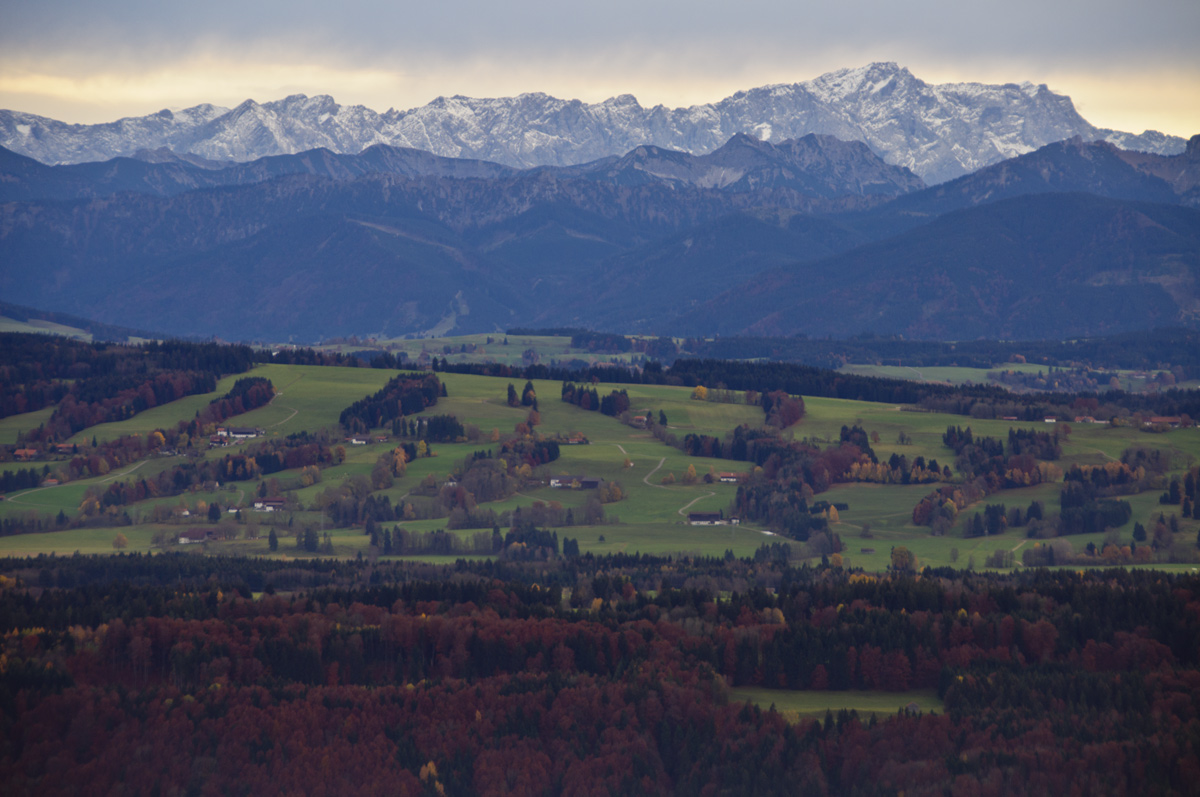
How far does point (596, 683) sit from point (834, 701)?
1655cm

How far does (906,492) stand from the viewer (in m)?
184

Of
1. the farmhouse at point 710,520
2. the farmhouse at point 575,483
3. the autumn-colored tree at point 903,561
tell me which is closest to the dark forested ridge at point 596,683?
the autumn-colored tree at point 903,561

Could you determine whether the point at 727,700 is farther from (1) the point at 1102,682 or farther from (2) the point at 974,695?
(1) the point at 1102,682

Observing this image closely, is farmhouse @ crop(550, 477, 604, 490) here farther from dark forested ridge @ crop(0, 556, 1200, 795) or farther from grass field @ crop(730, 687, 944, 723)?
grass field @ crop(730, 687, 944, 723)

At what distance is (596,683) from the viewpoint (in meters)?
92.8

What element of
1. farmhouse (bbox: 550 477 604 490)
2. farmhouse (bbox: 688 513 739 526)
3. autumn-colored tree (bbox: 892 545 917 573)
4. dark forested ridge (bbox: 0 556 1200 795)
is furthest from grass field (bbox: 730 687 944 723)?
farmhouse (bbox: 550 477 604 490)

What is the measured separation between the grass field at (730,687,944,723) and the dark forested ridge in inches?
47.6

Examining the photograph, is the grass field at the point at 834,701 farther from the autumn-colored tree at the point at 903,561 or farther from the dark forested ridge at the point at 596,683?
the autumn-colored tree at the point at 903,561

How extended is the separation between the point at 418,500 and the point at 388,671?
7881cm

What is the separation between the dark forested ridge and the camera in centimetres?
7756

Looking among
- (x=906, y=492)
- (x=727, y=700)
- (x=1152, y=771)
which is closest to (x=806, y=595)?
(x=727, y=700)

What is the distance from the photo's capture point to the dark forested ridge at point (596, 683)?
77.6 m

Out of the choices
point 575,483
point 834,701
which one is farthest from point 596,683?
point 575,483

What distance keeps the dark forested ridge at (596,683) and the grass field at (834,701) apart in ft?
3.96
